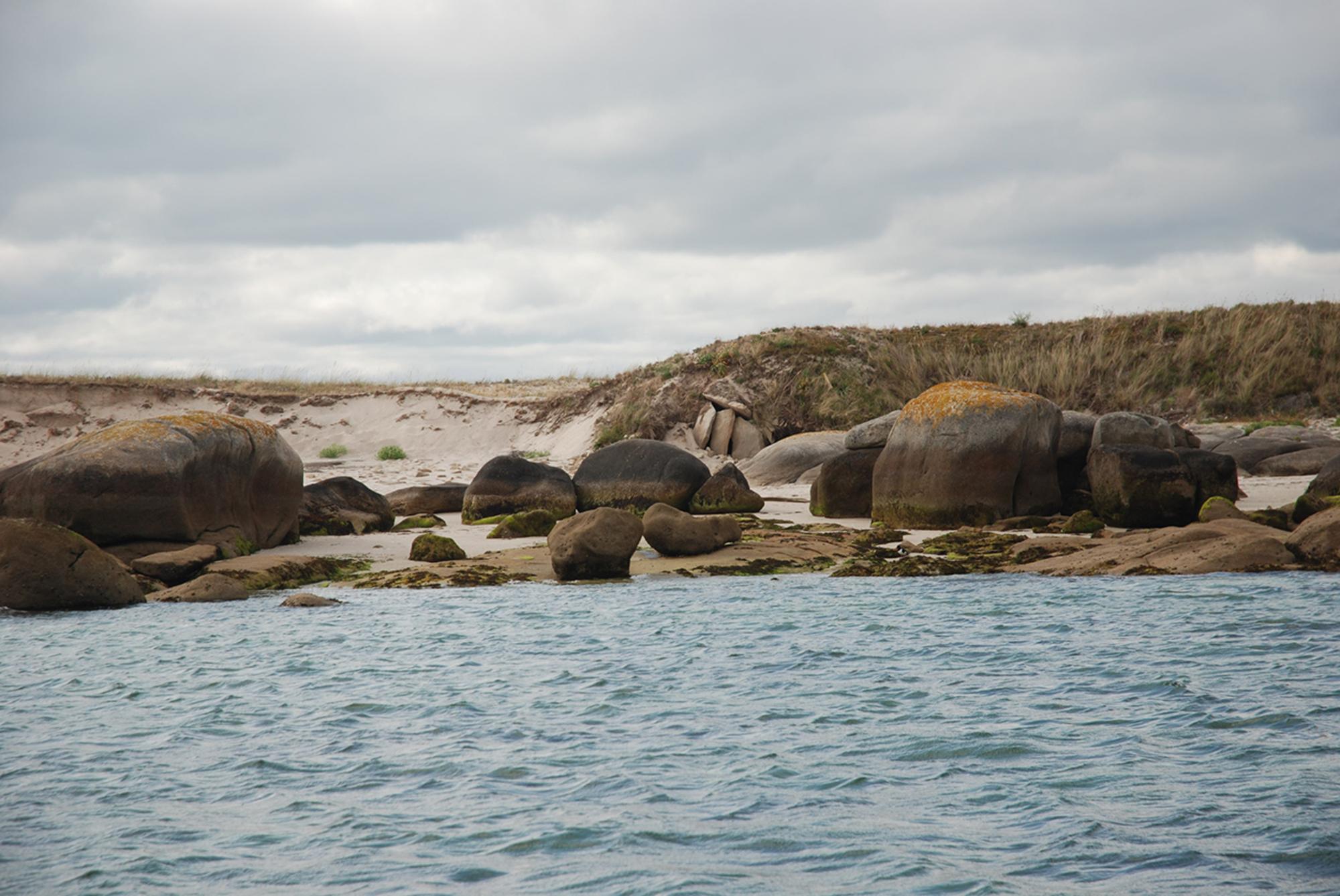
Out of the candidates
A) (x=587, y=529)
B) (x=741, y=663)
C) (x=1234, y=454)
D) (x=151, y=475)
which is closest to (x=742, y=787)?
(x=741, y=663)

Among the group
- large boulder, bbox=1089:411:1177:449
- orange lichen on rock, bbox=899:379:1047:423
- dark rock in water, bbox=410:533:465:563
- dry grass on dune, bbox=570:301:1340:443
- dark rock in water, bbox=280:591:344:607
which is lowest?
dark rock in water, bbox=280:591:344:607

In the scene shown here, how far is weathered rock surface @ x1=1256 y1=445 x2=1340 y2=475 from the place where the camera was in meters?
18.4

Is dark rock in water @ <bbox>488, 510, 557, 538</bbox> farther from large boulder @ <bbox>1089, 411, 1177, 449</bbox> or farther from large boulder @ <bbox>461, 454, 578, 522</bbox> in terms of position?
large boulder @ <bbox>1089, 411, 1177, 449</bbox>

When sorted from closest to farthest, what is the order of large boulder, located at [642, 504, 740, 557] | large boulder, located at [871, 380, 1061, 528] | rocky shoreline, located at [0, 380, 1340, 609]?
rocky shoreline, located at [0, 380, 1340, 609]
large boulder, located at [642, 504, 740, 557]
large boulder, located at [871, 380, 1061, 528]

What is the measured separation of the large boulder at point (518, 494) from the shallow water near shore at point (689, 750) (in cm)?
657

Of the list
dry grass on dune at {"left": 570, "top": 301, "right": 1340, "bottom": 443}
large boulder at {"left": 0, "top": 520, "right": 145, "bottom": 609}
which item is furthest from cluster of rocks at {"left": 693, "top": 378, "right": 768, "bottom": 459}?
large boulder at {"left": 0, "top": 520, "right": 145, "bottom": 609}

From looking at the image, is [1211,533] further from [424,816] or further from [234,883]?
[234,883]

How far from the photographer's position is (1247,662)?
8.09 m

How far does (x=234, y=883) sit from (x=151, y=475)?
32.4 feet

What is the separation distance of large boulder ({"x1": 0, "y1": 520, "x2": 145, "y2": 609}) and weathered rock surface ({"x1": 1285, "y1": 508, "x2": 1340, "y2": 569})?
12.2 m

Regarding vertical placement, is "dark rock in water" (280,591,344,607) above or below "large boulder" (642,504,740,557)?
below

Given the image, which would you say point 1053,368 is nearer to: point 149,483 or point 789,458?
point 789,458

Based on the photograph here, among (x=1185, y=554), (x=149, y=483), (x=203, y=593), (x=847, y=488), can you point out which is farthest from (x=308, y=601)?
(x=1185, y=554)

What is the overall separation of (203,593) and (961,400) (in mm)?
9764
